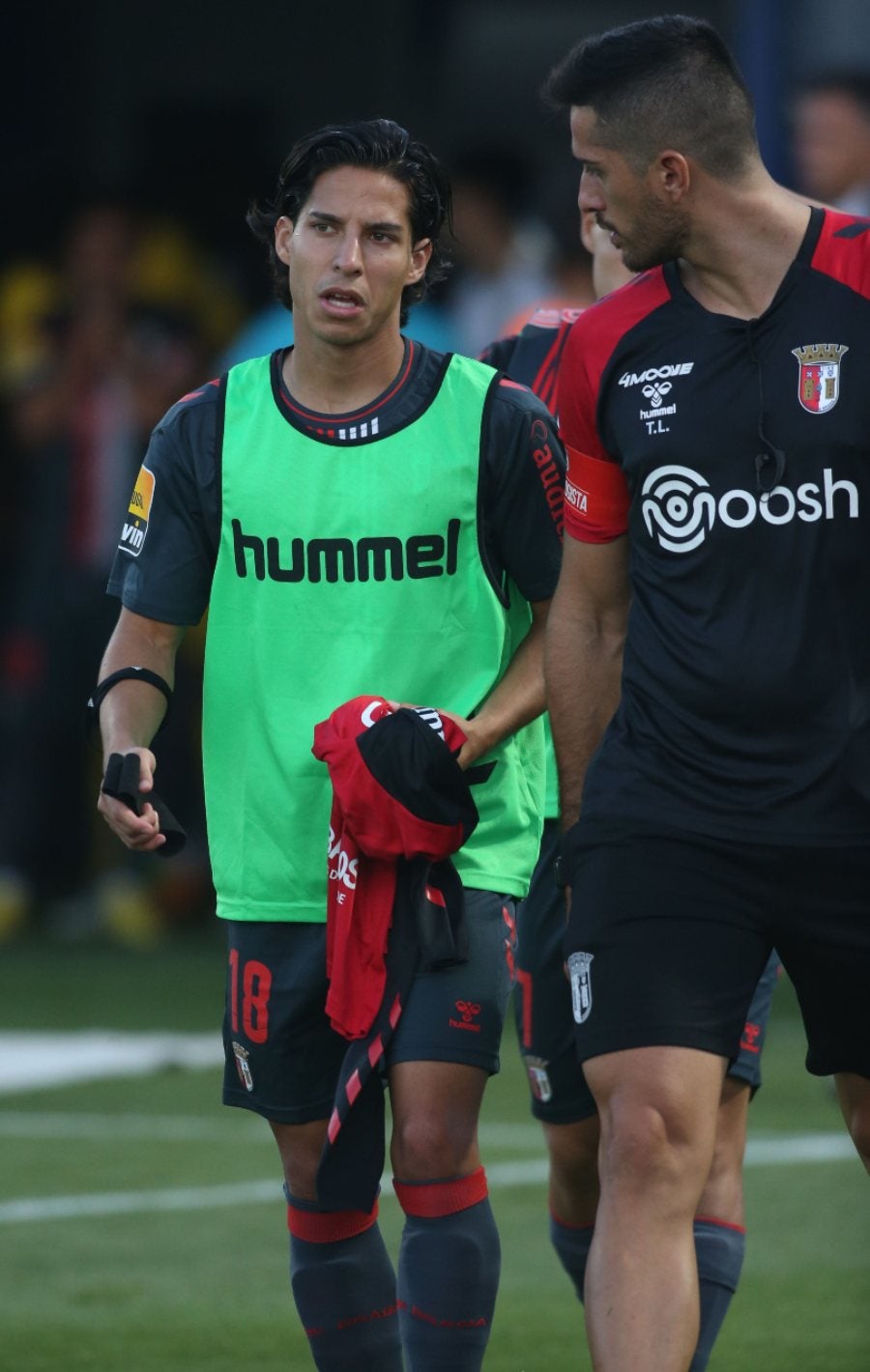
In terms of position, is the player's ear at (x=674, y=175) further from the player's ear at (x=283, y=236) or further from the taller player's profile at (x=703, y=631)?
the player's ear at (x=283, y=236)

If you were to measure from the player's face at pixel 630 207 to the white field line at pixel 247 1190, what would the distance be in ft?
12.8

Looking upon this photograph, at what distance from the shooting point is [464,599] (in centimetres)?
554

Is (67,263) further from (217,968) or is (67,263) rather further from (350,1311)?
(350,1311)

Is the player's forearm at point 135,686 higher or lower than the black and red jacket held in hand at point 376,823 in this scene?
higher

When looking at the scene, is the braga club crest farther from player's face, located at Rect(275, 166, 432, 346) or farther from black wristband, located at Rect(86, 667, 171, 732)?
black wristband, located at Rect(86, 667, 171, 732)

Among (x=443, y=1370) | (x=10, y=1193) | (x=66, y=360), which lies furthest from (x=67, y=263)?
(x=443, y=1370)

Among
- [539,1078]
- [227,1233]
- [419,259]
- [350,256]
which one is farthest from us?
[227,1233]

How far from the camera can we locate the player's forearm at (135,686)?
551cm

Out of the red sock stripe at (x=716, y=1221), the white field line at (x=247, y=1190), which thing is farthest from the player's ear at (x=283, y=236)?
the white field line at (x=247, y=1190)

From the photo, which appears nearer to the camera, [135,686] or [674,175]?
[674,175]

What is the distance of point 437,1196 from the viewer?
5301mm

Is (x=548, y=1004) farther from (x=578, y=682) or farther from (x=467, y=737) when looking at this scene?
(x=578, y=682)

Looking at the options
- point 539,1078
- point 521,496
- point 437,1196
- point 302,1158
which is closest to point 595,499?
point 521,496

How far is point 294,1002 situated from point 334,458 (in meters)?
1.07
